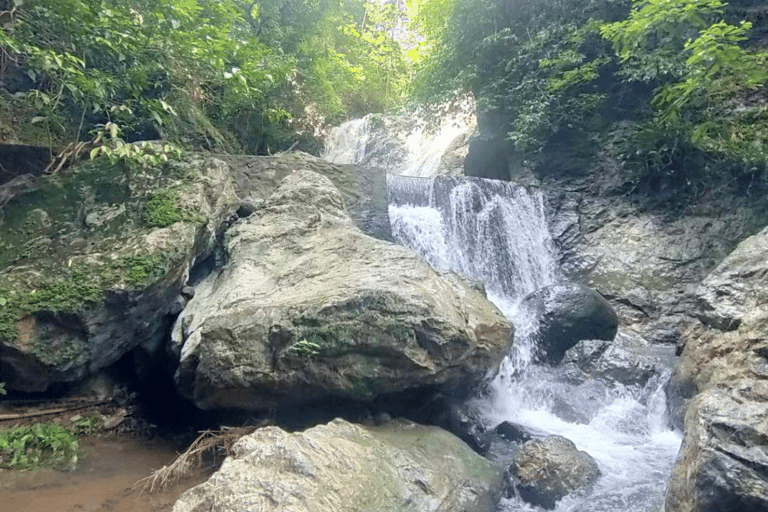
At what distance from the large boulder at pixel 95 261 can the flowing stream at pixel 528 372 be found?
3787 millimetres

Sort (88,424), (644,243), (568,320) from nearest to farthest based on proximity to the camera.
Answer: (88,424)
(568,320)
(644,243)

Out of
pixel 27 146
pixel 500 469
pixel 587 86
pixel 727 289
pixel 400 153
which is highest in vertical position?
pixel 587 86

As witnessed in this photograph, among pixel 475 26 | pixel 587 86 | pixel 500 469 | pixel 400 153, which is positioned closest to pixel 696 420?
pixel 500 469

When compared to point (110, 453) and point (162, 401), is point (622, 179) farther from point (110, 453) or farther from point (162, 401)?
point (110, 453)

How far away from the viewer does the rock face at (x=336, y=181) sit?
25.5 feet

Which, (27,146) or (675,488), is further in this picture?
(27,146)

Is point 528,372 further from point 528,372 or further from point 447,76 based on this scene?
point 447,76

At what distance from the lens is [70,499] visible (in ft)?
13.2

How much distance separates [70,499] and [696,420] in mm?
4619

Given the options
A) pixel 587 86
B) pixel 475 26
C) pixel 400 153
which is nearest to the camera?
pixel 587 86

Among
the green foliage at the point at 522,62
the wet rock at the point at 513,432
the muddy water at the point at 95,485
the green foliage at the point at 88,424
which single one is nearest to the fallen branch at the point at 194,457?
the muddy water at the point at 95,485

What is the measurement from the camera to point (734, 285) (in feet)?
17.4

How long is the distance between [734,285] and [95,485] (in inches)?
244

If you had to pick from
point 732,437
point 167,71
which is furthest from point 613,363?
point 167,71
